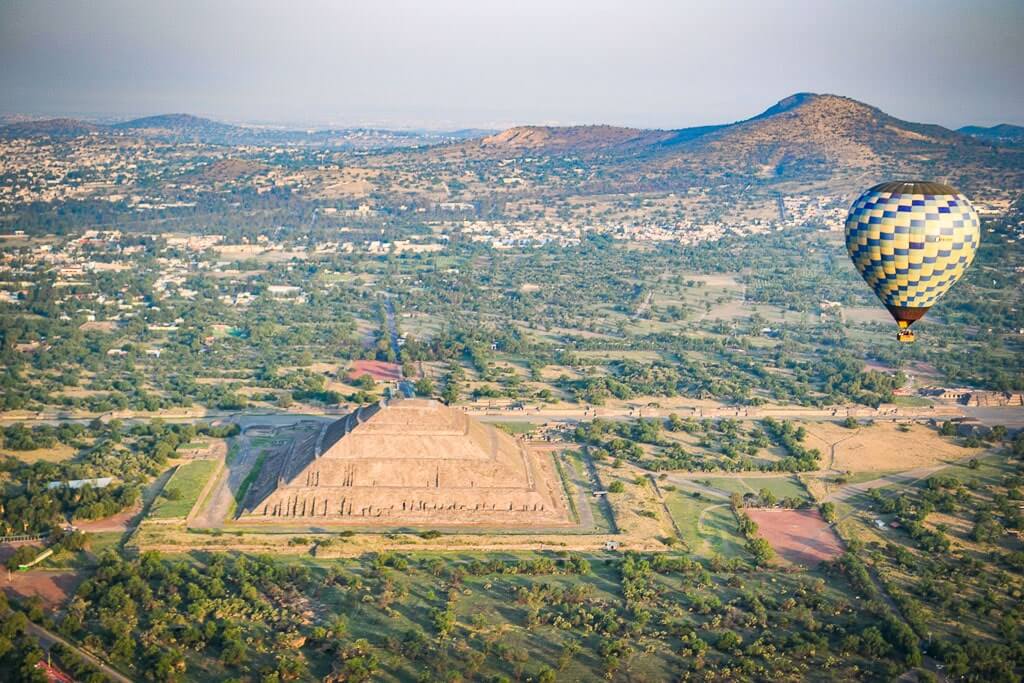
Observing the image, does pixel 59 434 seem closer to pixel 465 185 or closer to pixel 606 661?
pixel 606 661

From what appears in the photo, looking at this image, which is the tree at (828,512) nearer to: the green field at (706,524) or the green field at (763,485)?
the green field at (763,485)

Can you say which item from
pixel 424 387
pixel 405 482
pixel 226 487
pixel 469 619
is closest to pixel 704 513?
pixel 405 482

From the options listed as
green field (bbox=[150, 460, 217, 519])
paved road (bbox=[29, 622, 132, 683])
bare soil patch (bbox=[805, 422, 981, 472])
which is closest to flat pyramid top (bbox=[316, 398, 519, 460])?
green field (bbox=[150, 460, 217, 519])

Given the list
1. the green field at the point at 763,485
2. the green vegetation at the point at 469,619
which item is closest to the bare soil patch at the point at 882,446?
the green field at the point at 763,485

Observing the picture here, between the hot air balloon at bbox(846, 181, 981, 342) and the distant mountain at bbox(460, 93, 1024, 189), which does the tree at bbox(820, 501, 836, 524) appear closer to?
the hot air balloon at bbox(846, 181, 981, 342)

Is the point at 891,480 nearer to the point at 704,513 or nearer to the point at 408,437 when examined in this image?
the point at 704,513
